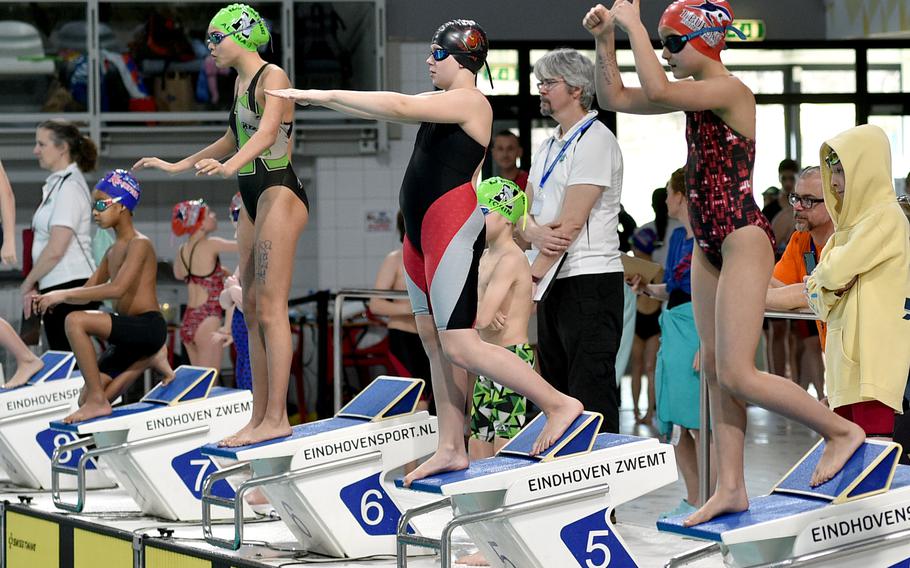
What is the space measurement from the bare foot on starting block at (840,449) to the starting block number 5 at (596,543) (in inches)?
28.3

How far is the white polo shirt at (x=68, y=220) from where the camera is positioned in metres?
6.70

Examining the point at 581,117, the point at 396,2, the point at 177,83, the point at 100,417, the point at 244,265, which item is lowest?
the point at 100,417

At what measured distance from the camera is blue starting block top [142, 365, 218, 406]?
5586 mm

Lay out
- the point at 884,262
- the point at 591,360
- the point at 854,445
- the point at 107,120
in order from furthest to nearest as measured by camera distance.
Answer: the point at 107,120 < the point at 591,360 < the point at 884,262 < the point at 854,445

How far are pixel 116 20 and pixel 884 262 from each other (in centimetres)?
832

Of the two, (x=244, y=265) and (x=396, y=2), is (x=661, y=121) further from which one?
(x=244, y=265)

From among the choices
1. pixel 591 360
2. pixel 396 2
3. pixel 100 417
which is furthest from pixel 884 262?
pixel 396 2

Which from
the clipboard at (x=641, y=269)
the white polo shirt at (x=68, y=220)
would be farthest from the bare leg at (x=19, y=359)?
the clipboard at (x=641, y=269)

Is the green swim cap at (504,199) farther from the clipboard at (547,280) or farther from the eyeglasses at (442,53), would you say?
the eyeglasses at (442,53)

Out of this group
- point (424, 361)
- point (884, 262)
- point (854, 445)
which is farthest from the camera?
point (424, 361)

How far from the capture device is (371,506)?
4652 millimetres

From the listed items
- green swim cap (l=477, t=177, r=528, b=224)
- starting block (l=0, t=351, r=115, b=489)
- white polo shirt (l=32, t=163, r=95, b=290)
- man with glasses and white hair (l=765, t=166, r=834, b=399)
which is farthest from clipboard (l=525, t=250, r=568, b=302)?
white polo shirt (l=32, t=163, r=95, b=290)

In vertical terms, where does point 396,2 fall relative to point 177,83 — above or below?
above

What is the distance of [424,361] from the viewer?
22.6 feet
